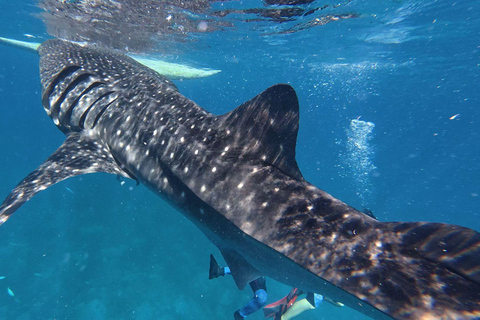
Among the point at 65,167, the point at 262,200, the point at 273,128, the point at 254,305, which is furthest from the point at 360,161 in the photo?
the point at 65,167

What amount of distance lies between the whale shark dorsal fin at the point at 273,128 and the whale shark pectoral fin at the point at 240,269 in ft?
5.04

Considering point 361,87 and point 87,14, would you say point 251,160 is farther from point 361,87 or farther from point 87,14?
point 361,87

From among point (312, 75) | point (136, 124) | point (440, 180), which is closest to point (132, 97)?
point (136, 124)

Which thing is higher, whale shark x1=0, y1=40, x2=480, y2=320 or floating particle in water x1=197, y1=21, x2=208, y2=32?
floating particle in water x1=197, y1=21, x2=208, y2=32

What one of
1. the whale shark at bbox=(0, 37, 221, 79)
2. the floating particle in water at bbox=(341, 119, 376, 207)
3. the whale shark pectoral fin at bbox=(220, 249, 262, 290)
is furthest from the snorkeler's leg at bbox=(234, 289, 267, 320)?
the floating particle in water at bbox=(341, 119, 376, 207)

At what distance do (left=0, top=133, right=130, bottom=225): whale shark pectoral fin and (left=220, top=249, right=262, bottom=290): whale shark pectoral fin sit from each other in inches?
84.1

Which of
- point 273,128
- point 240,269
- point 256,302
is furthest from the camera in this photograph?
point 256,302

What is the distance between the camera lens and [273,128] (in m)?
3.09

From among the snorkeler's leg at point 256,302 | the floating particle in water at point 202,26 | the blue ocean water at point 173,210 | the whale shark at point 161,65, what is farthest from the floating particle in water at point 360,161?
the snorkeler's leg at point 256,302

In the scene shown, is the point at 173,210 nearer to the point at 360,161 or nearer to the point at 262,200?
the point at 262,200

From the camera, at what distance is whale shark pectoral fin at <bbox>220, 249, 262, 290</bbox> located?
372 cm

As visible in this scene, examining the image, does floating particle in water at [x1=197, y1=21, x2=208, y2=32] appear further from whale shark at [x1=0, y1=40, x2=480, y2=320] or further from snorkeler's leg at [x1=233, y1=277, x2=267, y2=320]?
snorkeler's leg at [x1=233, y1=277, x2=267, y2=320]

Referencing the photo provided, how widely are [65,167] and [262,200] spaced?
3.01 metres

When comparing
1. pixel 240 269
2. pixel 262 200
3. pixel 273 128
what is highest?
pixel 273 128
